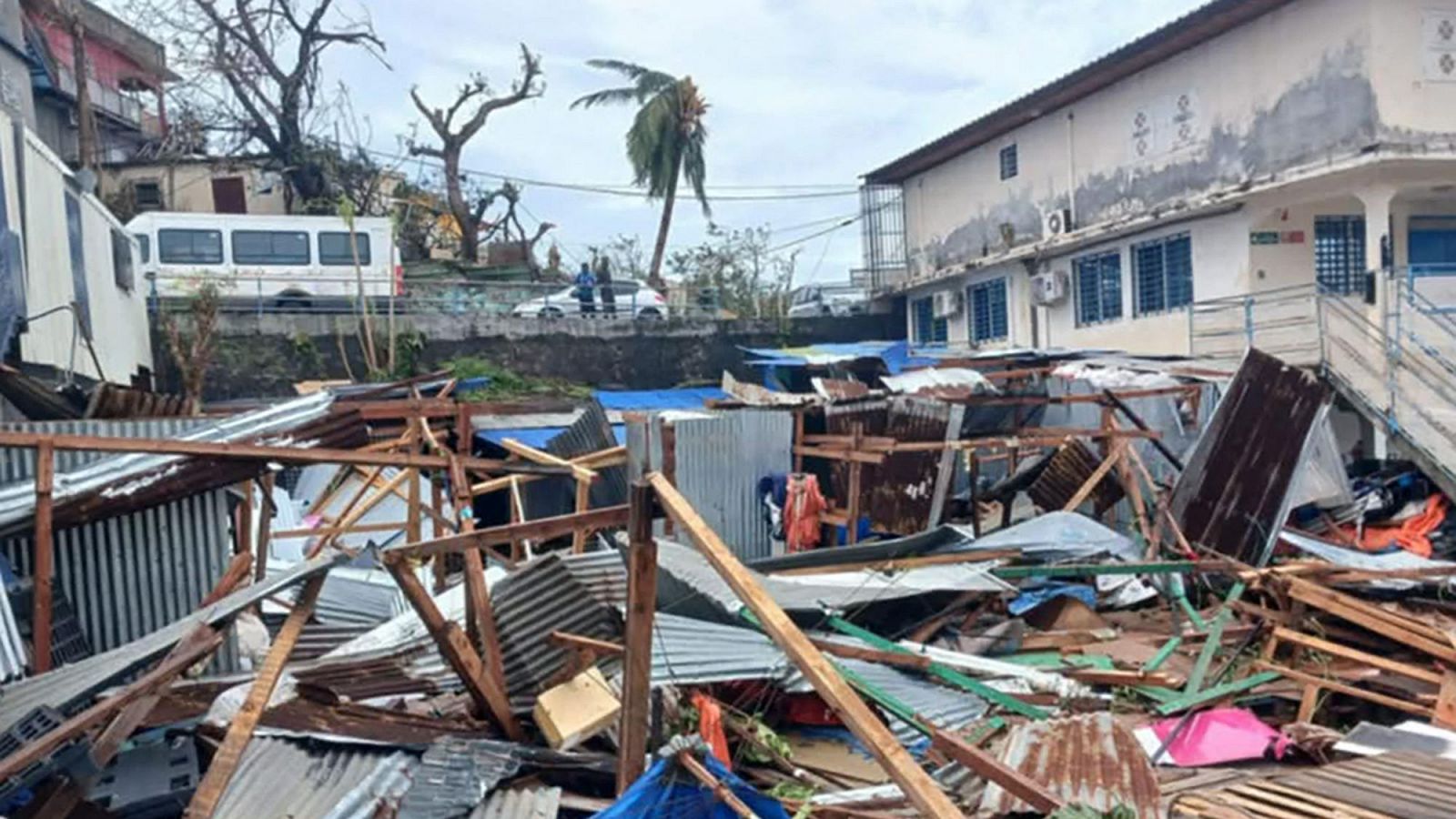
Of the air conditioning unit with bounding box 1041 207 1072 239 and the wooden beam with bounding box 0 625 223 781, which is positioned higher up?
the air conditioning unit with bounding box 1041 207 1072 239

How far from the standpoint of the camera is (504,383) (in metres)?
20.5

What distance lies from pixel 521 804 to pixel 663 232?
25588 mm

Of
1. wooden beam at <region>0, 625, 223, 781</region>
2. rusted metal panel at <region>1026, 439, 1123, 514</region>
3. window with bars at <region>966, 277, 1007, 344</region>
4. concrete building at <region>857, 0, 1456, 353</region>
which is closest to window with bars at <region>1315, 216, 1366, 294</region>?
concrete building at <region>857, 0, 1456, 353</region>

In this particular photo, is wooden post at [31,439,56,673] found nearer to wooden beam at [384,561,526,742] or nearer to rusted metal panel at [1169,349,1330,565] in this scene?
wooden beam at [384,561,526,742]

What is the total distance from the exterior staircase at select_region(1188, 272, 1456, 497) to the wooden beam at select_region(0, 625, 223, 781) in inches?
540

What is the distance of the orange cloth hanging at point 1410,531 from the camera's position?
37.5 feet

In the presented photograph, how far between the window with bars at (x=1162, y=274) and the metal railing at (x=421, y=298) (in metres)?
9.38

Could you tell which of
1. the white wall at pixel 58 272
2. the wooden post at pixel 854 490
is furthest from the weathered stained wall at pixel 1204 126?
the white wall at pixel 58 272

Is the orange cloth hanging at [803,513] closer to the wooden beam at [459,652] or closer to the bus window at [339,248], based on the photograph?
the wooden beam at [459,652]

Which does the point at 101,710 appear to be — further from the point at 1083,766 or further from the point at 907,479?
the point at 907,479

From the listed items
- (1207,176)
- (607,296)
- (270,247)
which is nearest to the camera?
(1207,176)

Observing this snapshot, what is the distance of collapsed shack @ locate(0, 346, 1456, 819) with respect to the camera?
12.6 feet

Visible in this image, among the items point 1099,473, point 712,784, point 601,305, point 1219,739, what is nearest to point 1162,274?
point 1099,473

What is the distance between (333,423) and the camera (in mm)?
7094
